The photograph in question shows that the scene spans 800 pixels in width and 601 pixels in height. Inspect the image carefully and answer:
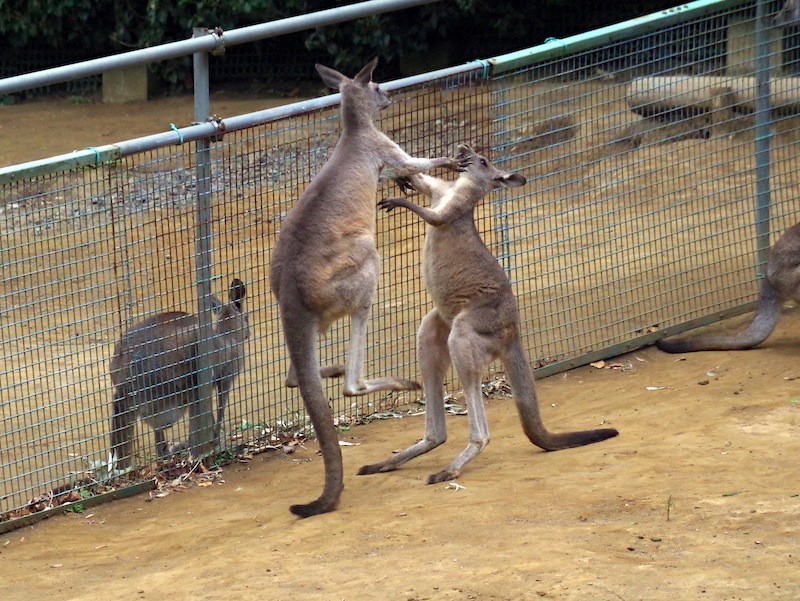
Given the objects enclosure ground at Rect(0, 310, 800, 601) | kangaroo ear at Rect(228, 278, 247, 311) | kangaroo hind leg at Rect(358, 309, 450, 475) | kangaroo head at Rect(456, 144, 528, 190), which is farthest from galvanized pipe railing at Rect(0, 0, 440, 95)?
enclosure ground at Rect(0, 310, 800, 601)

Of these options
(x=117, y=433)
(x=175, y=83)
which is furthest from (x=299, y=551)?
(x=175, y=83)

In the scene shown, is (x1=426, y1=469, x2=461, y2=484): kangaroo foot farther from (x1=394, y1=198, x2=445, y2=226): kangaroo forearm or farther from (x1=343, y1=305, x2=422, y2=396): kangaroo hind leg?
(x1=394, y1=198, x2=445, y2=226): kangaroo forearm

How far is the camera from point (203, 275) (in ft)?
21.4

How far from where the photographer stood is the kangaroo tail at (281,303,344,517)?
5.71 m

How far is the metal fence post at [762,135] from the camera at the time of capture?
8031 mm

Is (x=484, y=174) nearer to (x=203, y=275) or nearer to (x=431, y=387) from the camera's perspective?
(x=431, y=387)

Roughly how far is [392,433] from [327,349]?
693 mm

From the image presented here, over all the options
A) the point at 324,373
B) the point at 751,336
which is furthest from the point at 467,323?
the point at 751,336

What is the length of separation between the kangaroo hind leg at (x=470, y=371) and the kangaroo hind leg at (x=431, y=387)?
A: 0.77 feet

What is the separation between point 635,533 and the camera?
4809mm

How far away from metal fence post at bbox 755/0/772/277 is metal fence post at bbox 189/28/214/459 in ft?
12.5

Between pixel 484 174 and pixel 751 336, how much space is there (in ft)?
7.88

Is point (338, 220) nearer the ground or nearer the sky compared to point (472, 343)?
nearer the sky

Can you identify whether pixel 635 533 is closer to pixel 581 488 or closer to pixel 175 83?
pixel 581 488
